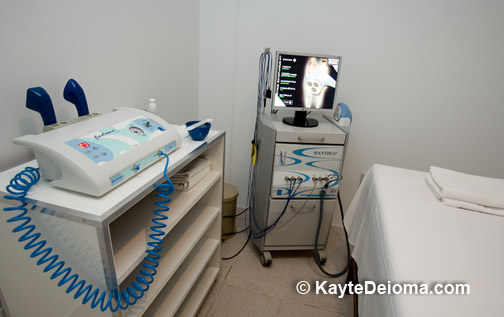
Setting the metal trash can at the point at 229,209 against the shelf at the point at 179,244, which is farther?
the metal trash can at the point at 229,209

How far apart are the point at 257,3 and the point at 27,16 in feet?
4.60

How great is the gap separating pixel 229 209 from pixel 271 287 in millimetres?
612

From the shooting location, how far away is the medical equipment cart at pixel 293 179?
63.8 inches

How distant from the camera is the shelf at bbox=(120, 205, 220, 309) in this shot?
42.1 inches

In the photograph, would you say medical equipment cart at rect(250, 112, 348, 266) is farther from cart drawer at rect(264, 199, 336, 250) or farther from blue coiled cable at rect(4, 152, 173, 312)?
blue coiled cable at rect(4, 152, 173, 312)

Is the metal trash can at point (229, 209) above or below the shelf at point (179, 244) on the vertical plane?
below

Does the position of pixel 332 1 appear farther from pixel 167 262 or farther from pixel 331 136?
pixel 167 262

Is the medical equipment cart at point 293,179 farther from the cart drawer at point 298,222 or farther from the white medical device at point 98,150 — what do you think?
the white medical device at point 98,150

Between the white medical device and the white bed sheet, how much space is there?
2.70ft

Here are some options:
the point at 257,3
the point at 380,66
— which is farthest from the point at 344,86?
the point at 257,3

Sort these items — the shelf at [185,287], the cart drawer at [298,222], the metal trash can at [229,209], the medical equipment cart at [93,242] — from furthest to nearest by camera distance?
1. the metal trash can at [229,209]
2. the cart drawer at [298,222]
3. the shelf at [185,287]
4. the medical equipment cart at [93,242]

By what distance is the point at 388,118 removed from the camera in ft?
6.63

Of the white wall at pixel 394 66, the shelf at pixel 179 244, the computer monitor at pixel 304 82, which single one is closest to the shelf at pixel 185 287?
the shelf at pixel 179 244

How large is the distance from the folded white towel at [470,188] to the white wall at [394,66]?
2.36 ft
